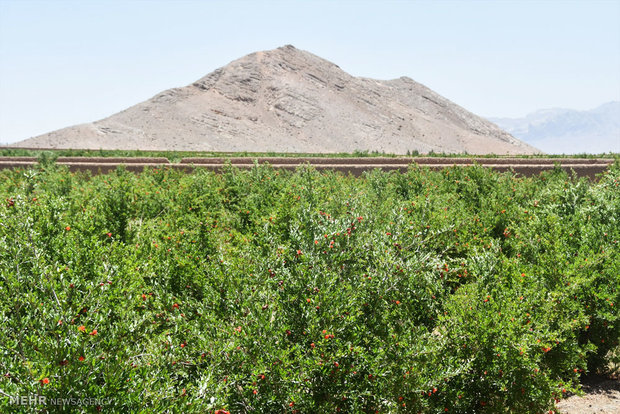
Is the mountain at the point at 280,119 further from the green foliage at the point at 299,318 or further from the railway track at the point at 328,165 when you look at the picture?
the green foliage at the point at 299,318

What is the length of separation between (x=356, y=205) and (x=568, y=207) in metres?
4.77

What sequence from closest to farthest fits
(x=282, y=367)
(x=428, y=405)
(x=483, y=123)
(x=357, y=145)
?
(x=282, y=367) → (x=428, y=405) → (x=357, y=145) → (x=483, y=123)

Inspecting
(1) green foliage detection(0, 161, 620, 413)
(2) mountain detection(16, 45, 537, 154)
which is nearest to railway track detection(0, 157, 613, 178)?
(1) green foliage detection(0, 161, 620, 413)

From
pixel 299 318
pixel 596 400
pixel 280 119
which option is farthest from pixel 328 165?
pixel 280 119

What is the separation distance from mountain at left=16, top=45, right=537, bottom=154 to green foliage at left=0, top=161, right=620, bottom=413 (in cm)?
5935

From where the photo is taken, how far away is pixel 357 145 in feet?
231

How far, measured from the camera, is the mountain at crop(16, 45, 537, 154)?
65188 mm

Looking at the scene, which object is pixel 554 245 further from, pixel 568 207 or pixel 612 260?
pixel 568 207

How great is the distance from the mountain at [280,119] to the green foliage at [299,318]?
5935 centimetres

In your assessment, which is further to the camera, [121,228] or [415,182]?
[415,182]

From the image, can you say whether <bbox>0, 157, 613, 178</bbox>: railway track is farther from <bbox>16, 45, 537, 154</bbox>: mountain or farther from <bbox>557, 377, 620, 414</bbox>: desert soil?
<bbox>16, 45, 537, 154</bbox>: mountain

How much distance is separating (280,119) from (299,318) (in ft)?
235

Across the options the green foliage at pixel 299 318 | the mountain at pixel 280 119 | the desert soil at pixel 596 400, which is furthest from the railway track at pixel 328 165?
the mountain at pixel 280 119

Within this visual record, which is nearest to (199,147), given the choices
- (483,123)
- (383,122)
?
(383,122)
